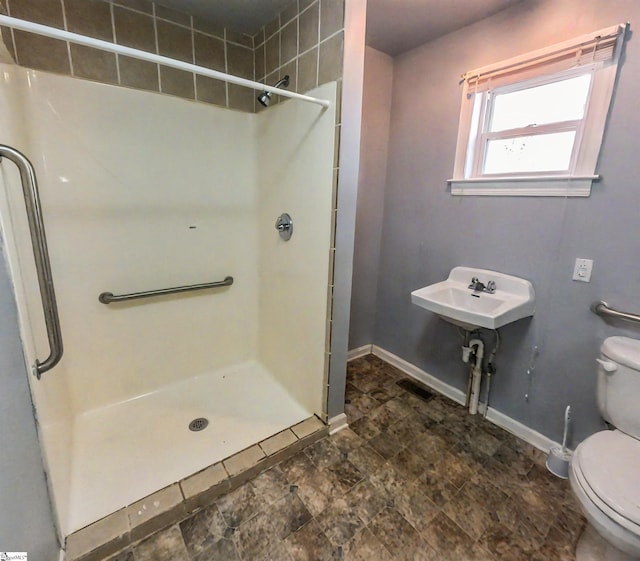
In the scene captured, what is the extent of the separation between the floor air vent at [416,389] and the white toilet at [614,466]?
3.23ft

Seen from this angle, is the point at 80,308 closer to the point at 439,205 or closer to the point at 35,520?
the point at 35,520

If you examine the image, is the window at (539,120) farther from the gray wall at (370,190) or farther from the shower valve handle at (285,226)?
the shower valve handle at (285,226)

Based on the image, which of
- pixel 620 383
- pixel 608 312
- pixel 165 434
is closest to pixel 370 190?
pixel 608 312

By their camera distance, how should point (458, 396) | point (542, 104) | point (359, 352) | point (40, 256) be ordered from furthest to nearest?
1. point (359, 352)
2. point (458, 396)
3. point (542, 104)
4. point (40, 256)

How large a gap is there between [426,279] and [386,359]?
816 mm

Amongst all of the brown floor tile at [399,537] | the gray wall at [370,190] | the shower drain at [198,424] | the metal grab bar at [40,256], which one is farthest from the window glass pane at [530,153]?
the shower drain at [198,424]

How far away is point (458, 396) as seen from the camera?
215cm

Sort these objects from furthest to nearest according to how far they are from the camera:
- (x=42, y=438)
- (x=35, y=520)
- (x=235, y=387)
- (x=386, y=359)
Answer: (x=386, y=359), (x=235, y=387), (x=42, y=438), (x=35, y=520)

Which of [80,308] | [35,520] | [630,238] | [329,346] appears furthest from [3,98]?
[630,238]

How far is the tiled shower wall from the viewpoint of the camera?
56.9 inches

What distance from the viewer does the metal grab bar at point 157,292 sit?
1.81 metres

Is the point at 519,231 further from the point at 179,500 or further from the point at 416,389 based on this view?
the point at 179,500

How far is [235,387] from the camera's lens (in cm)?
223

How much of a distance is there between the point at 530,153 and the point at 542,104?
9.6 inches
